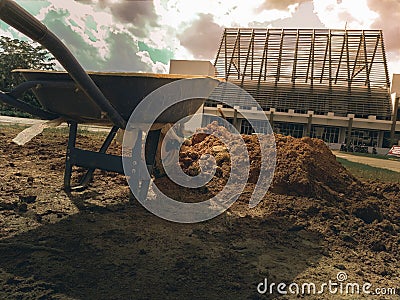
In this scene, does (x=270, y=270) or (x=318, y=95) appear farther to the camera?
(x=318, y=95)

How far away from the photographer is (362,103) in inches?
1139

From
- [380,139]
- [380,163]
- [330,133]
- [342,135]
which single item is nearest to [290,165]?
[380,163]

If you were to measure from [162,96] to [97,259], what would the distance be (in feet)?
5.45

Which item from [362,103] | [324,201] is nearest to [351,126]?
[362,103]

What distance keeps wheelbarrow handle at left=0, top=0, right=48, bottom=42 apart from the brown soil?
147 cm

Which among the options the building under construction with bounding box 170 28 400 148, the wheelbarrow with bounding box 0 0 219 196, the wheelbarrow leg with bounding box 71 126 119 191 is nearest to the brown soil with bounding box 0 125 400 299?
the wheelbarrow leg with bounding box 71 126 119 191

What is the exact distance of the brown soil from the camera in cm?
207

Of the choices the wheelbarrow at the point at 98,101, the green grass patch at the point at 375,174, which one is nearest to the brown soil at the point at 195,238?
the wheelbarrow at the point at 98,101

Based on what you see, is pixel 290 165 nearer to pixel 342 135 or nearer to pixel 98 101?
pixel 98 101

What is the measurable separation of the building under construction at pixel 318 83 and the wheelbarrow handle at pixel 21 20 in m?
25.2

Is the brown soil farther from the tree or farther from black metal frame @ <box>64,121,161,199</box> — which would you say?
the tree

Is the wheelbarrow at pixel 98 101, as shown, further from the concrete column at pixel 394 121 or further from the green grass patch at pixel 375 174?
the concrete column at pixel 394 121

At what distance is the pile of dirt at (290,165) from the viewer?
4285mm

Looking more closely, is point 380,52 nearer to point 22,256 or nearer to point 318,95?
point 318,95
